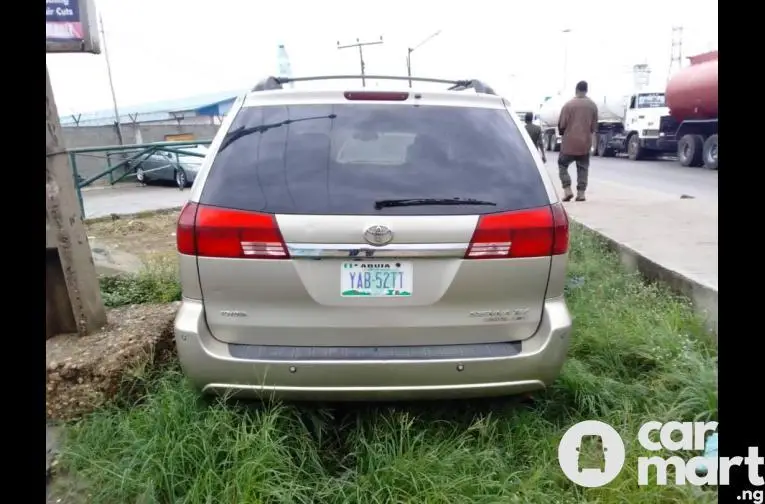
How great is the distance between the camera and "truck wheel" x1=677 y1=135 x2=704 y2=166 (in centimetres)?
1670

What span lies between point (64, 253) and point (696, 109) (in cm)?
1737

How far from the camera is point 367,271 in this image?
2.30 meters

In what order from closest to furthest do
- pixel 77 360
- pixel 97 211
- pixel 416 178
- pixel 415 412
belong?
pixel 416 178
pixel 415 412
pixel 77 360
pixel 97 211

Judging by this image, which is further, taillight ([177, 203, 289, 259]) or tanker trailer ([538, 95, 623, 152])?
tanker trailer ([538, 95, 623, 152])

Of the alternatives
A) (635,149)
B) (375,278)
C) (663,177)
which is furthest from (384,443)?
(635,149)

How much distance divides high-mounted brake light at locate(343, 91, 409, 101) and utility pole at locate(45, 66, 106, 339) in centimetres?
168

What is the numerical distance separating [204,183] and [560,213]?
5.22 ft

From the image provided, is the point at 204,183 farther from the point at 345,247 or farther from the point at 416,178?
the point at 416,178

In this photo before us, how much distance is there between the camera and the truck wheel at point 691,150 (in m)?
16.7

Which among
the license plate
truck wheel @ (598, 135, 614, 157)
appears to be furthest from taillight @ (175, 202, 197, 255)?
truck wheel @ (598, 135, 614, 157)

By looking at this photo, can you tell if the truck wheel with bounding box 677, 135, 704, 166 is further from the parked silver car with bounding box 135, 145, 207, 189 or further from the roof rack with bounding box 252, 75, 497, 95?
the roof rack with bounding box 252, 75, 497, 95

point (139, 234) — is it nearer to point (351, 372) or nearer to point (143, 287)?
point (143, 287)

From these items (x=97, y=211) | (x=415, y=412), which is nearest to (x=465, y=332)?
(x=415, y=412)

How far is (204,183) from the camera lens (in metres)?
2.42
